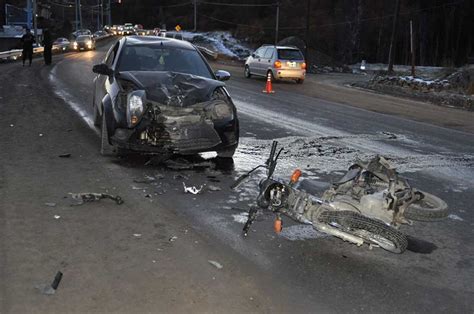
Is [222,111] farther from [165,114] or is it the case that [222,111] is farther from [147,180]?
[147,180]

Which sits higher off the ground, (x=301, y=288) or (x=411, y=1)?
(x=411, y=1)

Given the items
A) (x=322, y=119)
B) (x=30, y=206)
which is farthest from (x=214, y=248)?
(x=322, y=119)

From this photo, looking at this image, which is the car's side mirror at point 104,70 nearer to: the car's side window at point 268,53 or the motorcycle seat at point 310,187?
the motorcycle seat at point 310,187

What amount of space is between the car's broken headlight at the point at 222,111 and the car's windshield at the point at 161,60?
1238 millimetres

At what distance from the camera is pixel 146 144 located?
24.2 feet

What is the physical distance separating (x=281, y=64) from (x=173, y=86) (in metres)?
17.2

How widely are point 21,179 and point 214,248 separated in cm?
315

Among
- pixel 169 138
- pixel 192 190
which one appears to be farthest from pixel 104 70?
pixel 192 190

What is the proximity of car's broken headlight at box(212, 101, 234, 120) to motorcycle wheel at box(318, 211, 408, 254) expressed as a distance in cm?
343

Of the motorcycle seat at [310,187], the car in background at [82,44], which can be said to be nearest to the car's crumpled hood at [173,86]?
the motorcycle seat at [310,187]

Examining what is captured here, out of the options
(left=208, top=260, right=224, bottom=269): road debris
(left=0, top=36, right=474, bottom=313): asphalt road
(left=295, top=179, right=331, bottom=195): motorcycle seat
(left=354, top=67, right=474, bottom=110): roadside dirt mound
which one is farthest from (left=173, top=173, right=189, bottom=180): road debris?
(left=354, top=67, right=474, bottom=110): roadside dirt mound

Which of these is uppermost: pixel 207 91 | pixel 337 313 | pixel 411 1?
pixel 411 1

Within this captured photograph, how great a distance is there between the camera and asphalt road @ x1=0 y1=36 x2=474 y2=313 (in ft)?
12.7

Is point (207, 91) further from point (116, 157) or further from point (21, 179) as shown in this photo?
point (21, 179)
